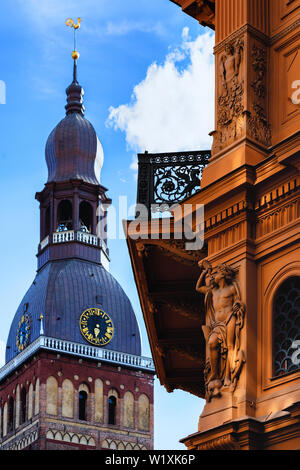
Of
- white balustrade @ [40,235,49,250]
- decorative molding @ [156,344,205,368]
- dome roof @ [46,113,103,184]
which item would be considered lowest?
decorative molding @ [156,344,205,368]

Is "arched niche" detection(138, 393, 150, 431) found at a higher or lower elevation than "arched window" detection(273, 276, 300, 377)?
higher

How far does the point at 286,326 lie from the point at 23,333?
70512 mm

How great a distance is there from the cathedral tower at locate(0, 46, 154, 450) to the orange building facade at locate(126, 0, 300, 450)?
62707 millimetres

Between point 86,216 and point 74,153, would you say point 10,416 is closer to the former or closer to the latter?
point 86,216

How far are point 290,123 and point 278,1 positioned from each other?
8.07ft

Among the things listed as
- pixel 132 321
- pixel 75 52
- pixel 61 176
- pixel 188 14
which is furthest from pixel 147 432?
pixel 188 14

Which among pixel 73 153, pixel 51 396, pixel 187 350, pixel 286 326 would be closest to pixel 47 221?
pixel 73 153

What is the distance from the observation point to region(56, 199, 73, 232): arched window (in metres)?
94.8

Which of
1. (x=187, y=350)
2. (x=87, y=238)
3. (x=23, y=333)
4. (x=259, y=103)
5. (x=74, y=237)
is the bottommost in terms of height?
(x=187, y=350)

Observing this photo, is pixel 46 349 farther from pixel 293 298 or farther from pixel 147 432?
pixel 293 298

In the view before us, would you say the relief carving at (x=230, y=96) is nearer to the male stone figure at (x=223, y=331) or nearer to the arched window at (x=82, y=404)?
the male stone figure at (x=223, y=331)

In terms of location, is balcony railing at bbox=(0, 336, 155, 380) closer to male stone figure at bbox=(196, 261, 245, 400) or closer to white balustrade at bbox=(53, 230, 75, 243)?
white balustrade at bbox=(53, 230, 75, 243)

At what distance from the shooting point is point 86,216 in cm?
9625

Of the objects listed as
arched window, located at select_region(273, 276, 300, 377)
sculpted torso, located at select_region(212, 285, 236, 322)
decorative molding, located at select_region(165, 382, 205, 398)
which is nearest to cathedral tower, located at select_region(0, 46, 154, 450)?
decorative molding, located at select_region(165, 382, 205, 398)
